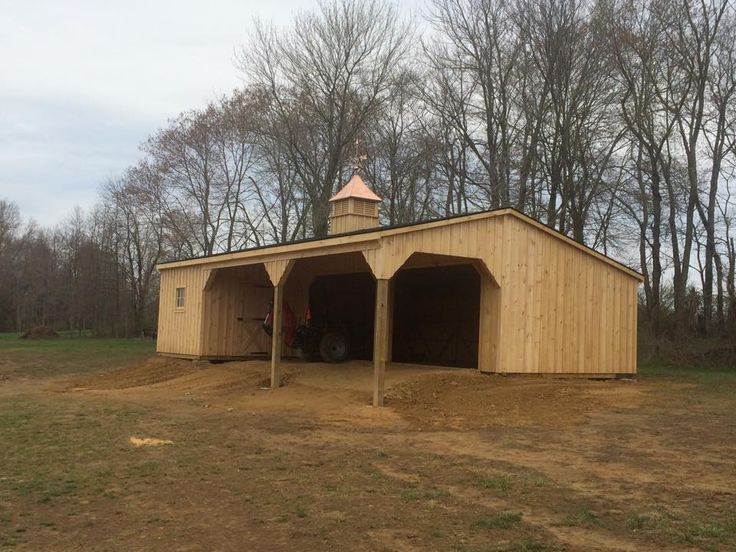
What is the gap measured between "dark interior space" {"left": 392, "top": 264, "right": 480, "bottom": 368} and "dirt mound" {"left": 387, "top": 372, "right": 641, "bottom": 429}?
4395 mm

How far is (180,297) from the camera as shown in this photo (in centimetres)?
2003

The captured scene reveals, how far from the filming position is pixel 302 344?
17719 mm

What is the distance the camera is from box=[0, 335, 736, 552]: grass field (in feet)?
16.6

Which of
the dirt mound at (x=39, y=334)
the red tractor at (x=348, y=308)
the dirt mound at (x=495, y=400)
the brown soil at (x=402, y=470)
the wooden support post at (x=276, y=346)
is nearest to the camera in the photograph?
the brown soil at (x=402, y=470)

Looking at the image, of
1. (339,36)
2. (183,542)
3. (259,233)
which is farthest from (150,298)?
(183,542)

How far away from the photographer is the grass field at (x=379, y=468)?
5.07 metres

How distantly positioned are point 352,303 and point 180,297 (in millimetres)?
4850

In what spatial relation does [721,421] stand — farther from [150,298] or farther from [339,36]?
[150,298]

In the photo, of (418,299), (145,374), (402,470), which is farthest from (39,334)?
(402,470)

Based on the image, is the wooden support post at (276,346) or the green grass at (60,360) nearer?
the wooden support post at (276,346)

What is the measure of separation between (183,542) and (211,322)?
14.3 meters

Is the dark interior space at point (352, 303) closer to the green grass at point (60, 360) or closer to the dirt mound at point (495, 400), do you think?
the dirt mound at point (495, 400)

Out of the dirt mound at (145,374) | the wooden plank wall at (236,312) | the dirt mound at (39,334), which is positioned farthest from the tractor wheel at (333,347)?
the dirt mound at (39,334)

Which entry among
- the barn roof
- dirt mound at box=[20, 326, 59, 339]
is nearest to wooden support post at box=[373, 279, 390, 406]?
the barn roof
